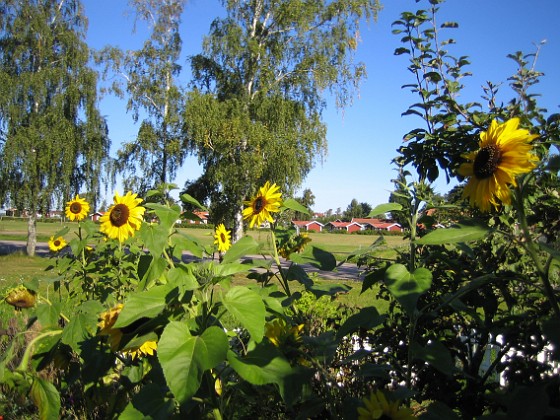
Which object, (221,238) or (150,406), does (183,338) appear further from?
(221,238)

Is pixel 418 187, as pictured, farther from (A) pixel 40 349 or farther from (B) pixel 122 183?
(B) pixel 122 183

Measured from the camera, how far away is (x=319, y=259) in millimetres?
1347

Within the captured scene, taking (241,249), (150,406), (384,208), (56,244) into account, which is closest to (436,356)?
(384,208)

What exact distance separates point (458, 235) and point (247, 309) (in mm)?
Answer: 450

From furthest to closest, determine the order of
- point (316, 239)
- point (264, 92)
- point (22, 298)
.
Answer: point (316, 239) < point (264, 92) < point (22, 298)

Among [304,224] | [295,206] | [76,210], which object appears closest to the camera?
[295,206]

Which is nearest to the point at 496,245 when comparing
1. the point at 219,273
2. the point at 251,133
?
the point at 219,273

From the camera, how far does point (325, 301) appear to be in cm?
333

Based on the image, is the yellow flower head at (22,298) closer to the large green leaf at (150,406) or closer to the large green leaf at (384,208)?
the large green leaf at (150,406)

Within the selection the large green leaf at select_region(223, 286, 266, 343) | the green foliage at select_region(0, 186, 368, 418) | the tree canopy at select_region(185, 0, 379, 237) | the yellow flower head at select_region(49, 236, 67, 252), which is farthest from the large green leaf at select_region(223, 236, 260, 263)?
the tree canopy at select_region(185, 0, 379, 237)

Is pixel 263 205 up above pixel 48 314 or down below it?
above

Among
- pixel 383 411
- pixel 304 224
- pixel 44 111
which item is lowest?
pixel 383 411

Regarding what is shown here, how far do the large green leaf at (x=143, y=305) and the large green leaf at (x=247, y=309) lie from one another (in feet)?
0.49

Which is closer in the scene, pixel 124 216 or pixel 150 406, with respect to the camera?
pixel 150 406
